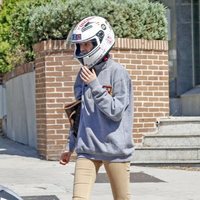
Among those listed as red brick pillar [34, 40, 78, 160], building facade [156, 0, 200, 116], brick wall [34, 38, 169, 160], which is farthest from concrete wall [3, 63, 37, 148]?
building facade [156, 0, 200, 116]

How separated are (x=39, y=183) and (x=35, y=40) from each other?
12.6ft

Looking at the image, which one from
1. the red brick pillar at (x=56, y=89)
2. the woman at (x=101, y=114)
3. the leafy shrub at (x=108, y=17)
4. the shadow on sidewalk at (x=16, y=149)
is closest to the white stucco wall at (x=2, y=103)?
the shadow on sidewalk at (x=16, y=149)

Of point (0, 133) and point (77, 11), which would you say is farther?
point (0, 133)

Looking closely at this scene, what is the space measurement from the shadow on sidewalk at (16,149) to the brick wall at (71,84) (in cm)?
85

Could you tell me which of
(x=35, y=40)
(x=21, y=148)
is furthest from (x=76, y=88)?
(x=21, y=148)

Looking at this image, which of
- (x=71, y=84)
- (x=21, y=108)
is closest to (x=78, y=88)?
(x=71, y=84)

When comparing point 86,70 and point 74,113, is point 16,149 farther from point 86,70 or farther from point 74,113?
point 86,70

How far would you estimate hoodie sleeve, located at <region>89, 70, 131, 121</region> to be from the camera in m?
5.29

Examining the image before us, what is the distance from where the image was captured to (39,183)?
956cm

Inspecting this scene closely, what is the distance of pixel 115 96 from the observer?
Result: 5.39 m

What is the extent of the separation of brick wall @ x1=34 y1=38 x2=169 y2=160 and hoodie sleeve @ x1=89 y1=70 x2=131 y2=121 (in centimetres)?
650

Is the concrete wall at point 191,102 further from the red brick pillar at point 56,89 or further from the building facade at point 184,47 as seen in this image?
the red brick pillar at point 56,89

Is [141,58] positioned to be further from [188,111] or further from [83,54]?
[83,54]

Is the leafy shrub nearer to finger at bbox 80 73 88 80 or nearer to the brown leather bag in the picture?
the brown leather bag
